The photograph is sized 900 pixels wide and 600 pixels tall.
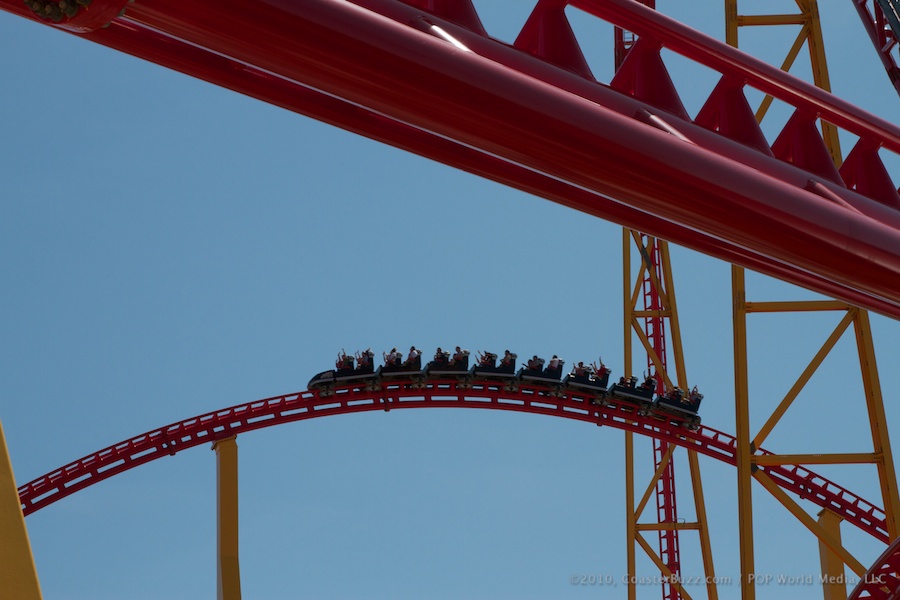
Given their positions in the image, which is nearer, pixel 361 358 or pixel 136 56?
pixel 136 56

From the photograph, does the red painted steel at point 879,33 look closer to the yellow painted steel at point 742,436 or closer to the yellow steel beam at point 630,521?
the yellow painted steel at point 742,436

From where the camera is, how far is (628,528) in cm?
1238

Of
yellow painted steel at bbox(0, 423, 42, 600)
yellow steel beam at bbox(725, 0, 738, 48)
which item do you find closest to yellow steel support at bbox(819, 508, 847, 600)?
yellow steel beam at bbox(725, 0, 738, 48)

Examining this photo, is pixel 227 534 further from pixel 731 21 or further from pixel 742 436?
pixel 731 21

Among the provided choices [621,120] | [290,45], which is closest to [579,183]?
[621,120]

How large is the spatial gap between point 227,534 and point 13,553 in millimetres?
8491

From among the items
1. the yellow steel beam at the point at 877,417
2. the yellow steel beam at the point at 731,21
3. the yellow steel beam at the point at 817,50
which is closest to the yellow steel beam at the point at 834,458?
the yellow steel beam at the point at 877,417

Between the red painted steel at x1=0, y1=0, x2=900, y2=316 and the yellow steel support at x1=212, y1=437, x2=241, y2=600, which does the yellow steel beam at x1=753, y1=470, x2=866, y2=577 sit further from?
the yellow steel support at x1=212, y1=437, x2=241, y2=600

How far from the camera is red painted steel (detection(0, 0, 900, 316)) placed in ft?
8.98

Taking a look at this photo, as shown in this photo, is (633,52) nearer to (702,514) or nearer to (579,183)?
(579,183)

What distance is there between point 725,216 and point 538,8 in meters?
0.95

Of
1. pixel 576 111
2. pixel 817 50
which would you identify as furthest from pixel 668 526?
pixel 576 111

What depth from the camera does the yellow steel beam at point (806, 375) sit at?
7.73 meters

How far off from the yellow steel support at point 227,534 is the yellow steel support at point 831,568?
5.99 meters
